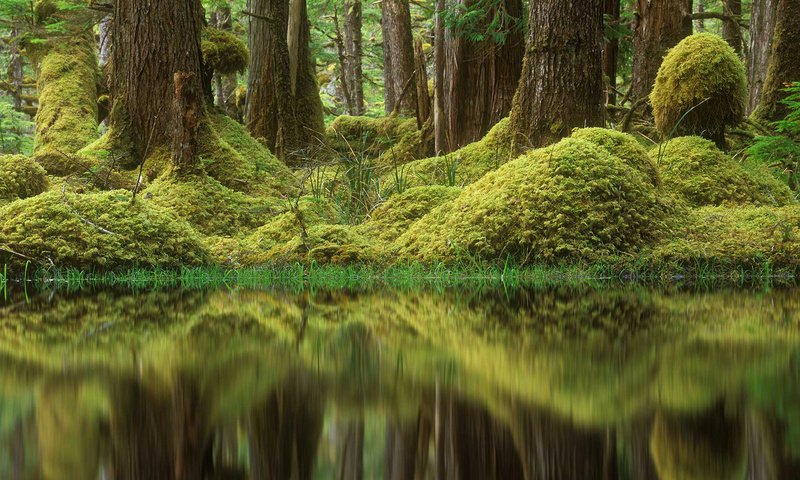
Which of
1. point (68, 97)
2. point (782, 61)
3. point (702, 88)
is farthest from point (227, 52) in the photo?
point (782, 61)

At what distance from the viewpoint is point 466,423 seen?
168 cm

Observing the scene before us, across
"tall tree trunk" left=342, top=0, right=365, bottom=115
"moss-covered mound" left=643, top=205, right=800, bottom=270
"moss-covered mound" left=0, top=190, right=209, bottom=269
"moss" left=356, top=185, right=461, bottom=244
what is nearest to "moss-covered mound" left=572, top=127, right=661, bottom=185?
"moss-covered mound" left=643, top=205, right=800, bottom=270

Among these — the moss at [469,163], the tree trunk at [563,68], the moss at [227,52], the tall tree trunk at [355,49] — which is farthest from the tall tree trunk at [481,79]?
the tall tree trunk at [355,49]

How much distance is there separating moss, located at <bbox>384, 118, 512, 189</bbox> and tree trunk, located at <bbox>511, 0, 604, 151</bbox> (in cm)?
56

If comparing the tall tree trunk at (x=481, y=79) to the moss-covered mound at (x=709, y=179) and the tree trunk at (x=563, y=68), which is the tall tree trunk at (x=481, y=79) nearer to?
the tree trunk at (x=563, y=68)

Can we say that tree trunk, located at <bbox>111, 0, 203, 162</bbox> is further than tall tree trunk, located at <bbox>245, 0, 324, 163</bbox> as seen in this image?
No

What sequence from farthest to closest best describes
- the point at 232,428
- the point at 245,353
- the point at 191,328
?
the point at 191,328 < the point at 245,353 < the point at 232,428

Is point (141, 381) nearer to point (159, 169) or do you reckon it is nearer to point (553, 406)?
point (553, 406)

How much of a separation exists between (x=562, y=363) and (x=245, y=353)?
102 cm

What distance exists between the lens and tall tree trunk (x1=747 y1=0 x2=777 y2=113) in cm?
1374

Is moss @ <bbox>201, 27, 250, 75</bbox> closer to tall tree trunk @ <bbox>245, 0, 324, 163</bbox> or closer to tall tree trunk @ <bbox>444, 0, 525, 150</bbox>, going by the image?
tall tree trunk @ <bbox>245, 0, 324, 163</bbox>

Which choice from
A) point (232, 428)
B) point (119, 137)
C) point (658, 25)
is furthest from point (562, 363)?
point (658, 25)

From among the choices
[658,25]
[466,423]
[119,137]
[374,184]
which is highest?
[658,25]

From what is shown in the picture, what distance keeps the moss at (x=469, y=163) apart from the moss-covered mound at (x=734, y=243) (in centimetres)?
222
